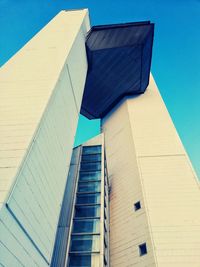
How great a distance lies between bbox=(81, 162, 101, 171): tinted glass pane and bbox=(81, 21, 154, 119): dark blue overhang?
11.2 metres

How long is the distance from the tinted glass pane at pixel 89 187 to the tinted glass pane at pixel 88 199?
42 cm

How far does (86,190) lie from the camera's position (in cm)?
1397

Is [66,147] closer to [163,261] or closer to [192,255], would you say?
[163,261]

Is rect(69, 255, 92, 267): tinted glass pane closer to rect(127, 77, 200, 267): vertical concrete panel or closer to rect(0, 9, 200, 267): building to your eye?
rect(0, 9, 200, 267): building

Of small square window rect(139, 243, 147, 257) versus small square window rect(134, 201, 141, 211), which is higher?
small square window rect(134, 201, 141, 211)

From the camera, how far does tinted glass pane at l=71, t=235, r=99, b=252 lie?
10.7 meters

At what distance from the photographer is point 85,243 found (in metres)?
11.0

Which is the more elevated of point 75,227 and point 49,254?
point 75,227

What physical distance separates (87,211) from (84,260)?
8.92 ft

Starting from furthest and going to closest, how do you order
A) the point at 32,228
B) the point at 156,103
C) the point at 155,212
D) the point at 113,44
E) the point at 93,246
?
1. the point at 156,103
2. the point at 113,44
3. the point at 155,212
4. the point at 93,246
5. the point at 32,228

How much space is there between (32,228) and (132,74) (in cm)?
2057

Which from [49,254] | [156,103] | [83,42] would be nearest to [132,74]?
[156,103]

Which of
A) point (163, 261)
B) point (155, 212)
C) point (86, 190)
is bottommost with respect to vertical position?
point (163, 261)

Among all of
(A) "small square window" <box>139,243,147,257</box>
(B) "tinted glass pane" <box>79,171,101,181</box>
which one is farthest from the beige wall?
(B) "tinted glass pane" <box>79,171,101,181</box>
